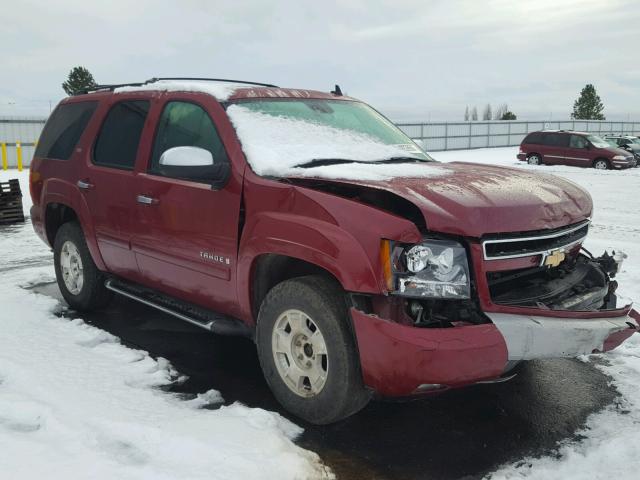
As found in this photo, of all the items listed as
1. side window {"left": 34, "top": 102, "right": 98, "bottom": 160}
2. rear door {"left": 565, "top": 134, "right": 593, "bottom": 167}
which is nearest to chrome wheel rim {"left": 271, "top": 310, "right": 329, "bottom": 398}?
side window {"left": 34, "top": 102, "right": 98, "bottom": 160}

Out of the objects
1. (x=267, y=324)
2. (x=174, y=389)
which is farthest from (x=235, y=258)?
(x=174, y=389)

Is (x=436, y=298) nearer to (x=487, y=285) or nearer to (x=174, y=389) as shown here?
(x=487, y=285)

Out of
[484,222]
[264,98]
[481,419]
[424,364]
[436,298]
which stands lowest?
[481,419]

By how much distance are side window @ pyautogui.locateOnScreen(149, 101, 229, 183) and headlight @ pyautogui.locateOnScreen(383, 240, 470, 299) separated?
1347 mm

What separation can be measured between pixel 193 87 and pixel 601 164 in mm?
22157

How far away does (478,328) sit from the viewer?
2.86 metres

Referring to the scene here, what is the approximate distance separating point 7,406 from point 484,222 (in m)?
2.68

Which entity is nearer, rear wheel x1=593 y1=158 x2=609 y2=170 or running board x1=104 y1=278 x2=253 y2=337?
running board x1=104 y1=278 x2=253 y2=337

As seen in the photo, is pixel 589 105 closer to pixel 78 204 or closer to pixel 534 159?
pixel 534 159

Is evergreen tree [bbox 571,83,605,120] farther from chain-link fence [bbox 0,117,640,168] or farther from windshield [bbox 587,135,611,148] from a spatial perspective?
windshield [bbox 587,135,611,148]

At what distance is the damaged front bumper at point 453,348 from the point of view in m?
2.83

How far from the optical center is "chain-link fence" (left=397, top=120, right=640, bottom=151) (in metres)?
37.5

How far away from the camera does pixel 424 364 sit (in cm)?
283

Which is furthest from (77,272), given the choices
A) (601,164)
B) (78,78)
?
(78,78)
